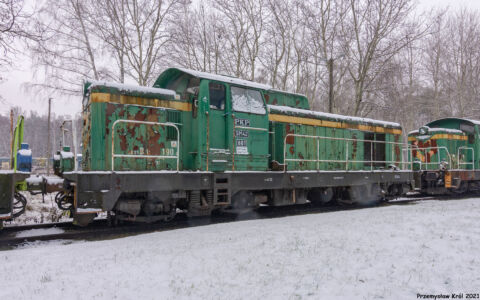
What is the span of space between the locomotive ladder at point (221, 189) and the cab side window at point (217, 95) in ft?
5.19

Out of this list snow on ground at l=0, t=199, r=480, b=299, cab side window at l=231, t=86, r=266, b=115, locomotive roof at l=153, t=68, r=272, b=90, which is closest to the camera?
snow on ground at l=0, t=199, r=480, b=299

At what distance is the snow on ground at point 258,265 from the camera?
11.6ft

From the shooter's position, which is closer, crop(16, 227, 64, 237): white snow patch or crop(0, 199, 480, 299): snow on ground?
crop(0, 199, 480, 299): snow on ground

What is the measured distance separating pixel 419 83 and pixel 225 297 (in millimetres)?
35910

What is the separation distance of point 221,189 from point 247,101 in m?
2.24

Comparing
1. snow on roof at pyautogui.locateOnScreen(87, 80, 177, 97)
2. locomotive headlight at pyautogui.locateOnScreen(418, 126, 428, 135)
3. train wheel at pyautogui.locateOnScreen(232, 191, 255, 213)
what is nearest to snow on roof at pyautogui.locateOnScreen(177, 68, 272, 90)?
snow on roof at pyautogui.locateOnScreen(87, 80, 177, 97)

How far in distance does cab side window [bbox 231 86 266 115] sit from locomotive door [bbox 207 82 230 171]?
27 cm

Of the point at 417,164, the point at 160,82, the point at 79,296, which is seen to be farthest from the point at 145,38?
the point at 79,296

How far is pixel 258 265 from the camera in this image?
4270mm

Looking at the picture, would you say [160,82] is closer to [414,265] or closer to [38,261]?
[38,261]

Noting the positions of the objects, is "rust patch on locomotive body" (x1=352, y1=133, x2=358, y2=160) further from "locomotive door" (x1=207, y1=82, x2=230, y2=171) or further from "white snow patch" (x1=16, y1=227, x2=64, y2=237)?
"white snow patch" (x1=16, y1=227, x2=64, y2=237)

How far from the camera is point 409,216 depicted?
24.7 ft

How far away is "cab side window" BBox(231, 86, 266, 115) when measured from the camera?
784 centimetres

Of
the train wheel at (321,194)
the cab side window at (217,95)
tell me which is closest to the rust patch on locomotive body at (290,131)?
the train wheel at (321,194)
